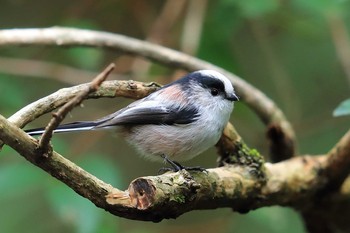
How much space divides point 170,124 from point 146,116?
9cm

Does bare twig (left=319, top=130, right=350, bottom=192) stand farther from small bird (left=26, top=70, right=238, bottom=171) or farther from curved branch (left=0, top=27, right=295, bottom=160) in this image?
small bird (left=26, top=70, right=238, bottom=171)

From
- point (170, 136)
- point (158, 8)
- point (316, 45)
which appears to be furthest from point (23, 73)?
point (316, 45)

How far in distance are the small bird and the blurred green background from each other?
1.43 feet

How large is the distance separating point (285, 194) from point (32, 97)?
5.11ft

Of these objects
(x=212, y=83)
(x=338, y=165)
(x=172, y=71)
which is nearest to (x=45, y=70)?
(x=172, y=71)

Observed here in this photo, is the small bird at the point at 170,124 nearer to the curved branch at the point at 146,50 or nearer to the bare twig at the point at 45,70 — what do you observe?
the curved branch at the point at 146,50

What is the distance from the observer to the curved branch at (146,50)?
2.38 m

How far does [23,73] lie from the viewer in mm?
2891

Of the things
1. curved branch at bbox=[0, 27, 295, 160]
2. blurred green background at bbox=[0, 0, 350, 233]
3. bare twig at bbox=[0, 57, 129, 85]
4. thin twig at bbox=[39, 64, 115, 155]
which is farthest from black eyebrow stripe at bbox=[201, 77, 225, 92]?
bare twig at bbox=[0, 57, 129, 85]

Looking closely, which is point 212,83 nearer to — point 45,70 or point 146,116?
point 146,116

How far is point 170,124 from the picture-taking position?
191cm

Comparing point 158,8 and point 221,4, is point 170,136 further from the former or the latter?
point 158,8

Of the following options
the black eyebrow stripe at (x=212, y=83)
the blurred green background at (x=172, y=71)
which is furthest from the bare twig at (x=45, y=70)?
the black eyebrow stripe at (x=212, y=83)

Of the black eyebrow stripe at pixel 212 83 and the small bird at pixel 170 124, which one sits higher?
the black eyebrow stripe at pixel 212 83
